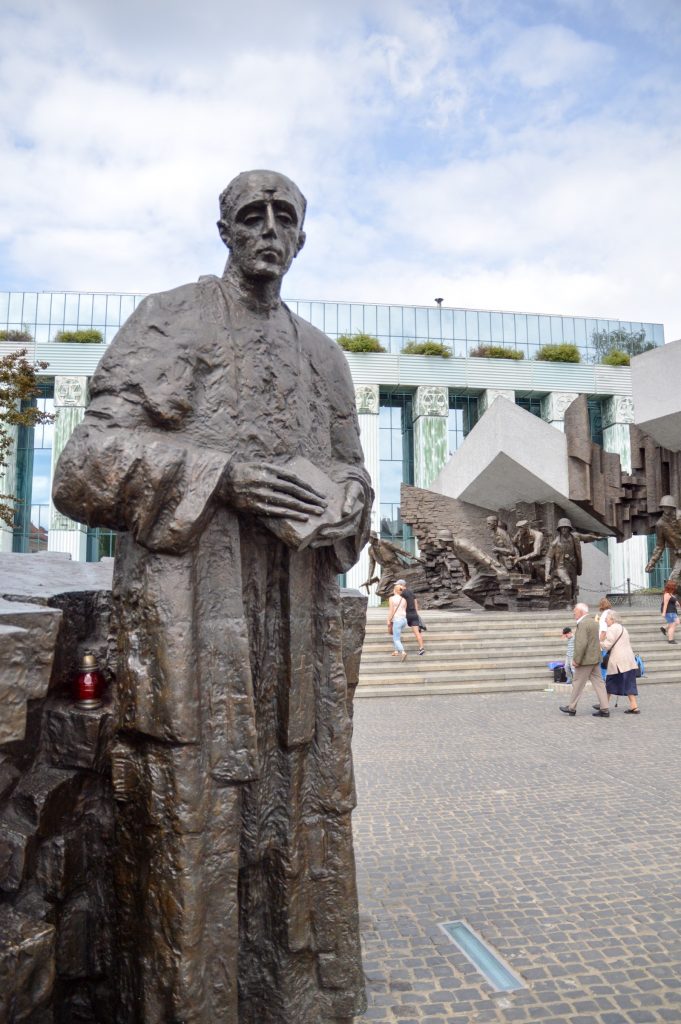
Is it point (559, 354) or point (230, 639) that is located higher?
point (559, 354)

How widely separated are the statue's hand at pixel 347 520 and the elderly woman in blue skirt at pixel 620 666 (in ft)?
24.5

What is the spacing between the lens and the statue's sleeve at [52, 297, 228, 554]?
1909 millimetres

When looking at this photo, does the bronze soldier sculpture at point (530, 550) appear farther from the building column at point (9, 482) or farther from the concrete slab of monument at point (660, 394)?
the building column at point (9, 482)

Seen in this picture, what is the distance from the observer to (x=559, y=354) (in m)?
34.1

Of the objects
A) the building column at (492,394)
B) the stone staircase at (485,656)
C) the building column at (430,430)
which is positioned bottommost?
the stone staircase at (485,656)

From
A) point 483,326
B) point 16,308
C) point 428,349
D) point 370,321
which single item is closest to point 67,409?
point 16,308

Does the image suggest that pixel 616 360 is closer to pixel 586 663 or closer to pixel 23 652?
pixel 586 663

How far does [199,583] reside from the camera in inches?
78.3

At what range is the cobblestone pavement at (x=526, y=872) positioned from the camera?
2738 millimetres

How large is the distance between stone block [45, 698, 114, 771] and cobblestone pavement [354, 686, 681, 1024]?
1474 millimetres

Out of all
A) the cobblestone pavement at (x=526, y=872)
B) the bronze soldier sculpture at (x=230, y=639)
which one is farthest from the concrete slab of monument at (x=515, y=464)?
the bronze soldier sculpture at (x=230, y=639)

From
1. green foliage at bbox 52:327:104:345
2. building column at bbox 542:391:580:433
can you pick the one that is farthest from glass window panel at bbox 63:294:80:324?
building column at bbox 542:391:580:433

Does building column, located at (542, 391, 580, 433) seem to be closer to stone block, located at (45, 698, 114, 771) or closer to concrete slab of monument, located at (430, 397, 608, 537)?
concrete slab of monument, located at (430, 397, 608, 537)

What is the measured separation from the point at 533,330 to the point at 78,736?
3908 centimetres
